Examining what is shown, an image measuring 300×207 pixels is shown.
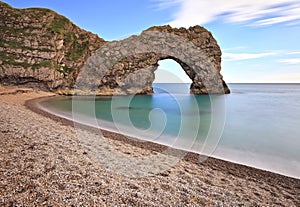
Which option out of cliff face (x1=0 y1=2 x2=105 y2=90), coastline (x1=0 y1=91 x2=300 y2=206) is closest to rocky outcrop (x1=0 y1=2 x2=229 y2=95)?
cliff face (x1=0 y1=2 x2=105 y2=90)

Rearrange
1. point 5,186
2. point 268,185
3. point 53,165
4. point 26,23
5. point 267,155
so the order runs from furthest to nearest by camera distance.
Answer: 1. point 26,23
2. point 267,155
3. point 268,185
4. point 53,165
5. point 5,186

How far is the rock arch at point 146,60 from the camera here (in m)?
58.2

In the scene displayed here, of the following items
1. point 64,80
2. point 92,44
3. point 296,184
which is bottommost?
point 296,184

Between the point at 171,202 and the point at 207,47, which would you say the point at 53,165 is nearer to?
the point at 171,202

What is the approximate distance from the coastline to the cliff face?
149 ft

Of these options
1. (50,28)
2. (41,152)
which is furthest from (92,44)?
(41,152)

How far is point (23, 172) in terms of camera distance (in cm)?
595

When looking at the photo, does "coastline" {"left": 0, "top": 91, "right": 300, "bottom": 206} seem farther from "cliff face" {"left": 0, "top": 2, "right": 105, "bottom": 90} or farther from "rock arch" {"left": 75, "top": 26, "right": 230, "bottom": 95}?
"rock arch" {"left": 75, "top": 26, "right": 230, "bottom": 95}

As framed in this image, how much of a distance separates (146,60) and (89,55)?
56.4 feet

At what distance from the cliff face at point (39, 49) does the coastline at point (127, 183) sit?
4547cm

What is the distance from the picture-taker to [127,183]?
621 centimetres

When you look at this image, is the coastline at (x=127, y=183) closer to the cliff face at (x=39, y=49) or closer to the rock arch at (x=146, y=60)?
the cliff face at (x=39, y=49)

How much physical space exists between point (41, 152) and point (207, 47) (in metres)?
64.9

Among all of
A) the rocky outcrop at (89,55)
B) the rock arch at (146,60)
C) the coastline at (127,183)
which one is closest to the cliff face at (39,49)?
the rocky outcrop at (89,55)
